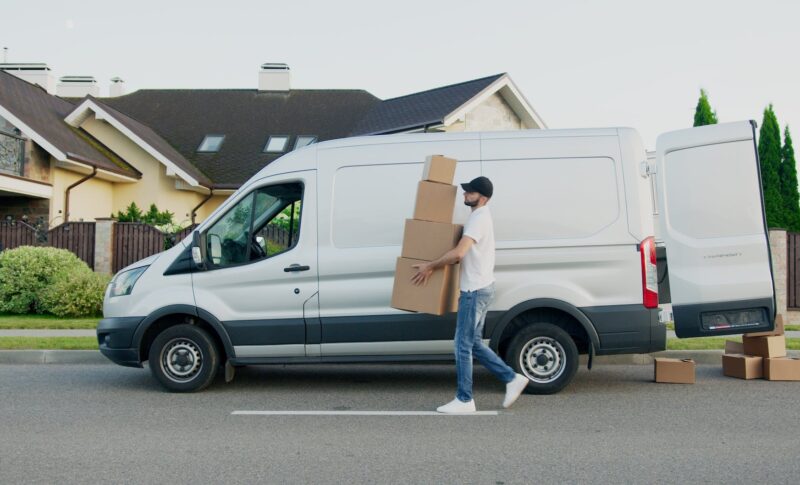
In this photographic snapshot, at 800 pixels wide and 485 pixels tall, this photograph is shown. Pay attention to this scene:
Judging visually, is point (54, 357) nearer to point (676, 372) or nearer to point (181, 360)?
point (181, 360)

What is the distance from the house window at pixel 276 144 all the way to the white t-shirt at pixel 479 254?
1966 centimetres

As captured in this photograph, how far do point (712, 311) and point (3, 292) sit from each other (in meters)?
13.0

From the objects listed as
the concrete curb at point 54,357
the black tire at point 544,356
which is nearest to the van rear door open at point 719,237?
the black tire at point 544,356

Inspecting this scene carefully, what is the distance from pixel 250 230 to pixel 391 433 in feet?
8.81

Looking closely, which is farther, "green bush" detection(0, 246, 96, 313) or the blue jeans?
"green bush" detection(0, 246, 96, 313)

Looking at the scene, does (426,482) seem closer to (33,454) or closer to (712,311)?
(33,454)

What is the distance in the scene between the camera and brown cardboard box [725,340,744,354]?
8602 mm

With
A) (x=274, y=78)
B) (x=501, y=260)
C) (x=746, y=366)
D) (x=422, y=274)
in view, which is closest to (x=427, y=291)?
(x=422, y=274)

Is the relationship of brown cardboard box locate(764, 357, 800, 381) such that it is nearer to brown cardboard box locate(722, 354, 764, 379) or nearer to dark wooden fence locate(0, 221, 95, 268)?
brown cardboard box locate(722, 354, 764, 379)

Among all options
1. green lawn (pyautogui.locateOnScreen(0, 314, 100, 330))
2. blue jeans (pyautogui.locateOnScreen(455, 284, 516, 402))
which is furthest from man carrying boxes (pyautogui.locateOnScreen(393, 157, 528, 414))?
green lawn (pyautogui.locateOnScreen(0, 314, 100, 330))

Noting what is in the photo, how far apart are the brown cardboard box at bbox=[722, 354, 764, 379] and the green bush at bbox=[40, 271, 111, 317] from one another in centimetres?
1087

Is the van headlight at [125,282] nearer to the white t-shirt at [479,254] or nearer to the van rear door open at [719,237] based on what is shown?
the white t-shirt at [479,254]

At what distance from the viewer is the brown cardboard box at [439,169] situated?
665 centimetres

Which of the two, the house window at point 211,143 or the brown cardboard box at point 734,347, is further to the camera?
the house window at point 211,143
